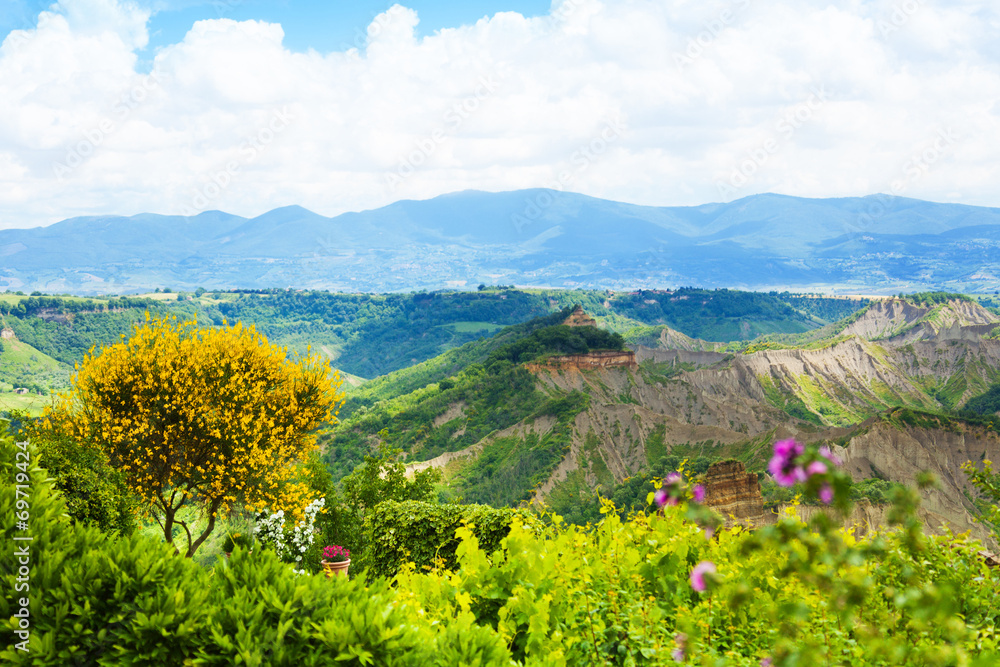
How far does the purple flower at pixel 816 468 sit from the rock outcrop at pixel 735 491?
28.9 meters

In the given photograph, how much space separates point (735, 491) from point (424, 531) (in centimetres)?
2226

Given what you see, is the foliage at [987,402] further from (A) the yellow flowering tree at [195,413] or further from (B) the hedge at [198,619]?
(B) the hedge at [198,619]

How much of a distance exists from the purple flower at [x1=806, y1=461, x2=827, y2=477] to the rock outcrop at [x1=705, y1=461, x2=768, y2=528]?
28928 millimetres

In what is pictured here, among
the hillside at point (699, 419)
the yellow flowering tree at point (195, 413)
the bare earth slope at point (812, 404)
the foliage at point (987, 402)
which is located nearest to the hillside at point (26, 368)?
the hillside at point (699, 419)

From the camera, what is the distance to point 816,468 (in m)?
3.64

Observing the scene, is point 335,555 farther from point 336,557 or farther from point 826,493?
point 826,493

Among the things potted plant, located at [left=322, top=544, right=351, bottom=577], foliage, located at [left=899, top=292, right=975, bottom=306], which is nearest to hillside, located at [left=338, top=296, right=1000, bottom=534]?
potted plant, located at [left=322, top=544, right=351, bottom=577]

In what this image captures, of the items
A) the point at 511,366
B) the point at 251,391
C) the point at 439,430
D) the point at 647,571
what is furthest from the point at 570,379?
the point at 647,571

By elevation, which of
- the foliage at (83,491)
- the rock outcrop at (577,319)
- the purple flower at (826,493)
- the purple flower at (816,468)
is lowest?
the rock outcrop at (577,319)

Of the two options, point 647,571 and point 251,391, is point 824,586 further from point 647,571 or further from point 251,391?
point 251,391

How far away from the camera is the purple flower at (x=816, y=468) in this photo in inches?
142

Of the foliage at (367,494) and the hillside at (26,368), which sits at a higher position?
the foliage at (367,494)

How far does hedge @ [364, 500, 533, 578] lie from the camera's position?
13219 mm

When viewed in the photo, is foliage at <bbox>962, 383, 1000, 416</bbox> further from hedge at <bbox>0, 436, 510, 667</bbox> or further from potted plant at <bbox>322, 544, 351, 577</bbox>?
hedge at <bbox>0, 436, 510, 667</bbox>
